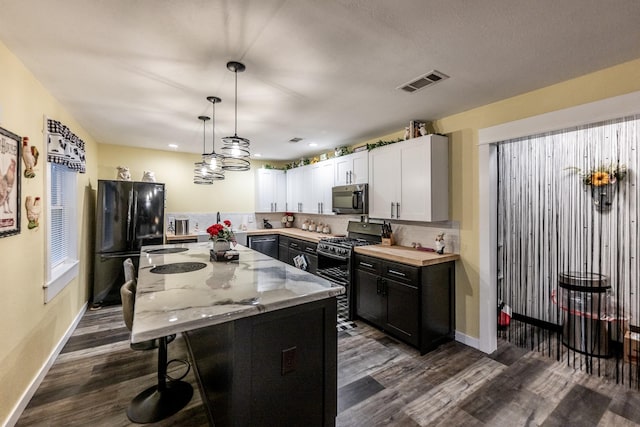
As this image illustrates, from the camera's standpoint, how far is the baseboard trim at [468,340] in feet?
9.81

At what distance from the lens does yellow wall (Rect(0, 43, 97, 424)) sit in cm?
188

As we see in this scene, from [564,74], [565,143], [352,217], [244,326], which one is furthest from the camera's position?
[352,217]

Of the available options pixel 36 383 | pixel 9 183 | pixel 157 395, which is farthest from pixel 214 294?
pixel 36 383

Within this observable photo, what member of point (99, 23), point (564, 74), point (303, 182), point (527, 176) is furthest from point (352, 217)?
point (99, 23)

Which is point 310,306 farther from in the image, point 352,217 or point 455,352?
point 352,217

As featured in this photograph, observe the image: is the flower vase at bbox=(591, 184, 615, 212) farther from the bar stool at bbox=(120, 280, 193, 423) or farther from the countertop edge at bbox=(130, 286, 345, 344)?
the bar stool at bbox=(120, 280, 193, 423)

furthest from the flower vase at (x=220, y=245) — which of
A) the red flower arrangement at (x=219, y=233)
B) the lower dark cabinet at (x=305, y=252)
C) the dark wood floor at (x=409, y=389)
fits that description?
the lower dark cabinet at (x=305, y=252)

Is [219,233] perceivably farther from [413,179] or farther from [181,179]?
[181,179]

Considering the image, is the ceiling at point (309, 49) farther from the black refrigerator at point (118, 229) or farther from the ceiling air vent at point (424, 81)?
the black refrigerator at point (118, 229)

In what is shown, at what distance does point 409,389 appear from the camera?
232cm

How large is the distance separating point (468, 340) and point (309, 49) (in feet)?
10.4

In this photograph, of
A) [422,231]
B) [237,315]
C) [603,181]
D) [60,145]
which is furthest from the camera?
[422,231]

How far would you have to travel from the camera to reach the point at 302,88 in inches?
99.2

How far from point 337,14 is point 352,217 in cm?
347
